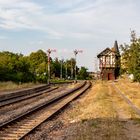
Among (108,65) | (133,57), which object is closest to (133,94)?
(133,57)

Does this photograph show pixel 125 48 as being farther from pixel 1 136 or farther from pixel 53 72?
pixel 53 72

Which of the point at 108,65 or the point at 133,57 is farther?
the point at 108,65

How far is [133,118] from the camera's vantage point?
19594 millimetres

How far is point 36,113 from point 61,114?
1327 millimetres

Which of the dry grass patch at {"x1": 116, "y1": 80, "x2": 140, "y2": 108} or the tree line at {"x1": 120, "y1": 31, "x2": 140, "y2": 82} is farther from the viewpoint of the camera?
the tree line at {"x1": 120, "y1": 31, "x2": 140, "y2": 82}

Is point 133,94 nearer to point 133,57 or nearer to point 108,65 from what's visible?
point 133,57

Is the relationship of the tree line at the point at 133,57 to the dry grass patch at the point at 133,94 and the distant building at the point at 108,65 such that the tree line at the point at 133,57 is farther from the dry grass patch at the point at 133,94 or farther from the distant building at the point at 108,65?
the distant building at the point at 108,65

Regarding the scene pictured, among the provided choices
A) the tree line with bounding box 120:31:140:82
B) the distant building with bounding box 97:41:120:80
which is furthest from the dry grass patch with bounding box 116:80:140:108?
the distant building with bounding box 97:41:120:80

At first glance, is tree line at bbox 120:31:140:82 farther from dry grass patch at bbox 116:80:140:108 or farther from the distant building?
the distant building

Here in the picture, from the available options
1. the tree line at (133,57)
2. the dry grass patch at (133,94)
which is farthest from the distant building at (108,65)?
the tree line at (133,57)

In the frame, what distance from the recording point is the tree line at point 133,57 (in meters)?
39.1

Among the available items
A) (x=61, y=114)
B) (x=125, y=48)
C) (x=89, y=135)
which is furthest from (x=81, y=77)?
(x=89, y=135)

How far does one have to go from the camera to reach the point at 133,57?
1598 inches

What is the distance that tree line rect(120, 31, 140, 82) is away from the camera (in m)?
39.1
